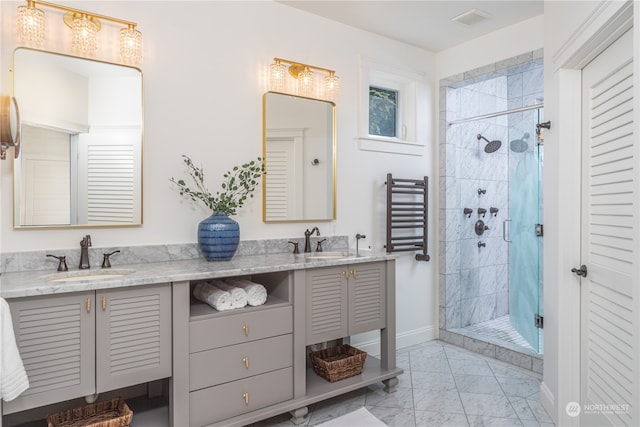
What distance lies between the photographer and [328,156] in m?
3.15

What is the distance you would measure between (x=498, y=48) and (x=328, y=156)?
5.46 feet

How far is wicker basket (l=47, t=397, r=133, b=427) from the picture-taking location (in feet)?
6.18

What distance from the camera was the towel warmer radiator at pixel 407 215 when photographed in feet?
11.2

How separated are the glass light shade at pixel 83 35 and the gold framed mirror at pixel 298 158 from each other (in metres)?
1.04

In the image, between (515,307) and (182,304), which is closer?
(182,304)

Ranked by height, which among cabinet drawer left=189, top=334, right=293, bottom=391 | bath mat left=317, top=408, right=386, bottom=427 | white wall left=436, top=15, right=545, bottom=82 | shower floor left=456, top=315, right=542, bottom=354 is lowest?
bath mat left=317, top=408, right=386, bottom=427

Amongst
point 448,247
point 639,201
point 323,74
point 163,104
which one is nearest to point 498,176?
point 448,247

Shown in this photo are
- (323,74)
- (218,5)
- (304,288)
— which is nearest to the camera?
(304,288)

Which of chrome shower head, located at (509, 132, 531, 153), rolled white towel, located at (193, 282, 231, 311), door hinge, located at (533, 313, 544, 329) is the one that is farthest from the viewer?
chrome shower head, located at (509, 132, 531, 153)

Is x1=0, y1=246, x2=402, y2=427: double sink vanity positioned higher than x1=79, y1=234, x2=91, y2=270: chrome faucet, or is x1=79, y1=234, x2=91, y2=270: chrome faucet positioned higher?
x1=79, y1=234, x2=91, y2=270: chrome faucet

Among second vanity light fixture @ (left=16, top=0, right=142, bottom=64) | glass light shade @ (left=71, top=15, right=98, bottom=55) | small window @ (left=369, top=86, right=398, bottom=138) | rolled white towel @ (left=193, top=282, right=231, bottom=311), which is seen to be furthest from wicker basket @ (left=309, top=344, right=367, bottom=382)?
glass light shade @ (left=71, top=15, right=98, bottom=55)

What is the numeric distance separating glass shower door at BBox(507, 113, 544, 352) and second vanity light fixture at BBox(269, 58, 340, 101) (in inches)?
72.9

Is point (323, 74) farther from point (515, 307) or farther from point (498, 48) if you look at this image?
point (515, 307)

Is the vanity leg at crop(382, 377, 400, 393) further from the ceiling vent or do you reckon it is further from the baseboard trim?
the ceiling vent
